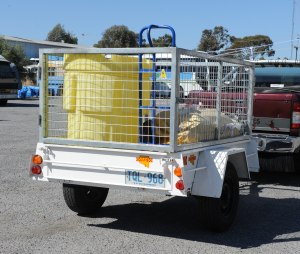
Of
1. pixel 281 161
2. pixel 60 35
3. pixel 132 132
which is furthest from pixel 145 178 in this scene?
pixel 60 35

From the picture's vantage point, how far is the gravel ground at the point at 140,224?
549 cm

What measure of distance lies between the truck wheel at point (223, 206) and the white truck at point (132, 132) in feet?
0.04

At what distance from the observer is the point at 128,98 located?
5.68 metres

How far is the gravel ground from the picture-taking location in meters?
5.49

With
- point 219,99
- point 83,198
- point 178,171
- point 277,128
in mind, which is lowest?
point 83,198

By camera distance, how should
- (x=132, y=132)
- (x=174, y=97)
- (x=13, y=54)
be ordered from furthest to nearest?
(x=13, y=54)
(x=132, y=132)
(x=174, y=97)

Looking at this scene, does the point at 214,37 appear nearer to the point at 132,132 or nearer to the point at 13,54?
the point at 13,54

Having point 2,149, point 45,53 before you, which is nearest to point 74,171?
point 45,53

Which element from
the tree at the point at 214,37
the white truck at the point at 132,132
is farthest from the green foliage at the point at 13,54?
the white truck at the point at 132,132

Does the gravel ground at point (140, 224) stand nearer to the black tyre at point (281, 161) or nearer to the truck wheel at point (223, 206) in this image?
the truck wheel at point (223, 206)

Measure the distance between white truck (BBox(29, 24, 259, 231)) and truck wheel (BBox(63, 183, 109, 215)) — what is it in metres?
0.18

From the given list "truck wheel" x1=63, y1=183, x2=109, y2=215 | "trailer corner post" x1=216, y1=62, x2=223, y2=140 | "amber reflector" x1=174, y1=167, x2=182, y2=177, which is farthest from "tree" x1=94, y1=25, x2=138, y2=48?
"amber reflector" x1=174, y1=167, x2=182, y2=177

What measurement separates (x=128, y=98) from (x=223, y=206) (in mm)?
1627

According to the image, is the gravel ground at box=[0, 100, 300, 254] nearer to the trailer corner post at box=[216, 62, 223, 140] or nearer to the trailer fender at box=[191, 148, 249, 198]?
the trailer fender at box=[191, 148, 249, 198]
